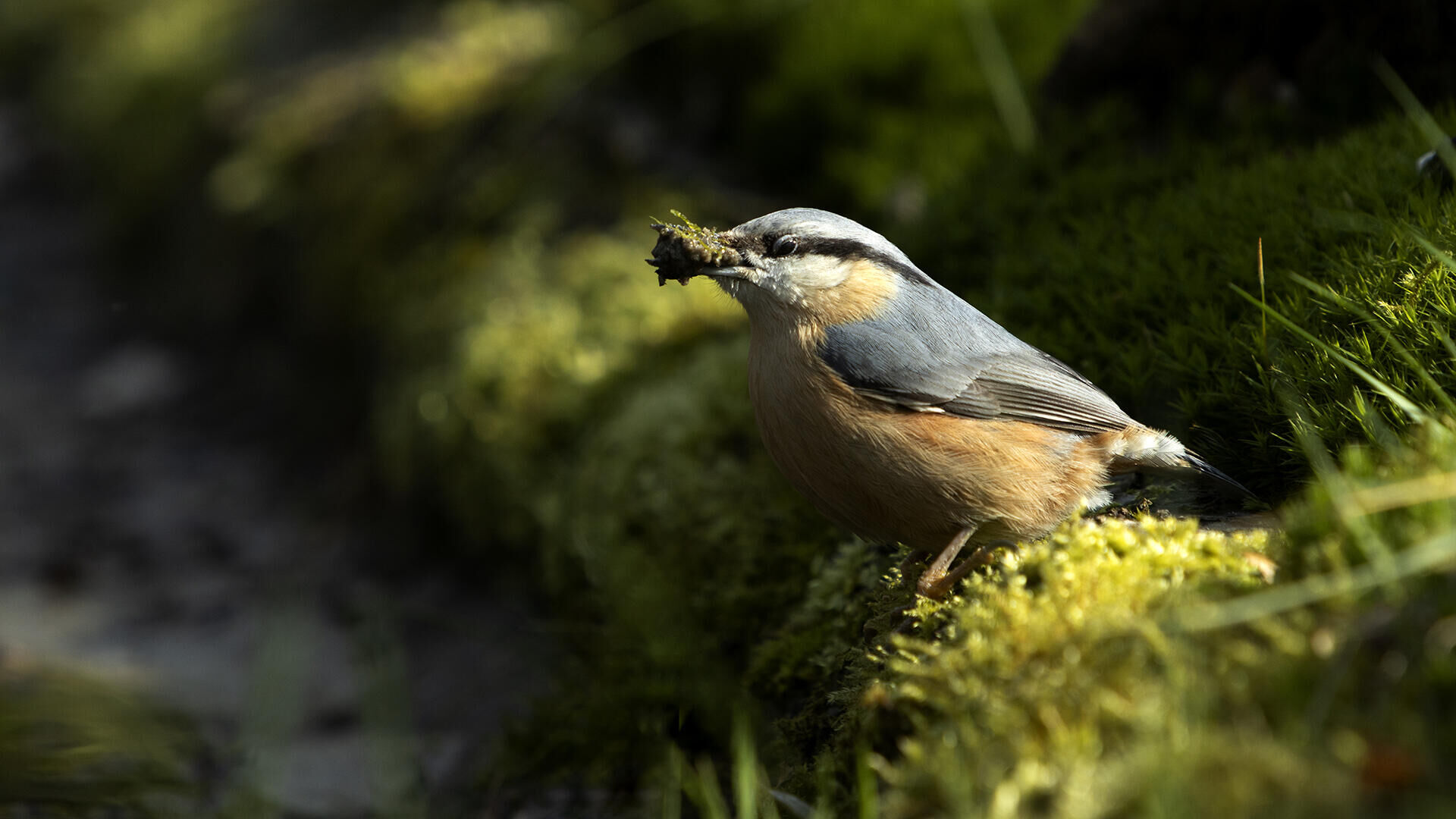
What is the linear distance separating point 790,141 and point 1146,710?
482 centimetres

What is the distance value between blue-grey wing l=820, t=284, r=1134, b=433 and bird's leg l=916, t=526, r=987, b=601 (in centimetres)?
37

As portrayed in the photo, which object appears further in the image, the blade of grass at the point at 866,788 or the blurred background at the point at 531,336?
the blurred background at the point at 531,336

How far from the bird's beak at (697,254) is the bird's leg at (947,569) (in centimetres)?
101

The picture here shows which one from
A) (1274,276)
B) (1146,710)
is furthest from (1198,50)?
(1146,710)

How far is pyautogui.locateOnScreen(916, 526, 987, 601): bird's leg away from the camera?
2918 millimetres

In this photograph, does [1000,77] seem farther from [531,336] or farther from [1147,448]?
[1147,448]

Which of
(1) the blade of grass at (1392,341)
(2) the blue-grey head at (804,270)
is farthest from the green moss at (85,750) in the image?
(1) the blade of grass at (1392,341)

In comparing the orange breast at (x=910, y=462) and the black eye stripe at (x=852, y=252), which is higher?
the black eye stripe at (x=852, y=252)

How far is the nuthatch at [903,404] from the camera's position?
3.04 m

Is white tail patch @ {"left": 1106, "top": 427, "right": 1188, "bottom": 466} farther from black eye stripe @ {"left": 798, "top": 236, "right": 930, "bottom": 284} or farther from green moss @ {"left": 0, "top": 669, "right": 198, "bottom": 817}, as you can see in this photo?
green moss @ {"left": 0, "top": 669, "right": 198, "bottom": 817}

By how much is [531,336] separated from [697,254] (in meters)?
2.59

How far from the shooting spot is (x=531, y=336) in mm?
5645

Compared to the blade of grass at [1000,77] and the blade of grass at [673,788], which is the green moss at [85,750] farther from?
the blade of grass at [1000,77]

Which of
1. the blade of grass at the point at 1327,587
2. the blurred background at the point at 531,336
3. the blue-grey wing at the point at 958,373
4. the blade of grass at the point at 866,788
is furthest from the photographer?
the blurred background at the point at 531,336
